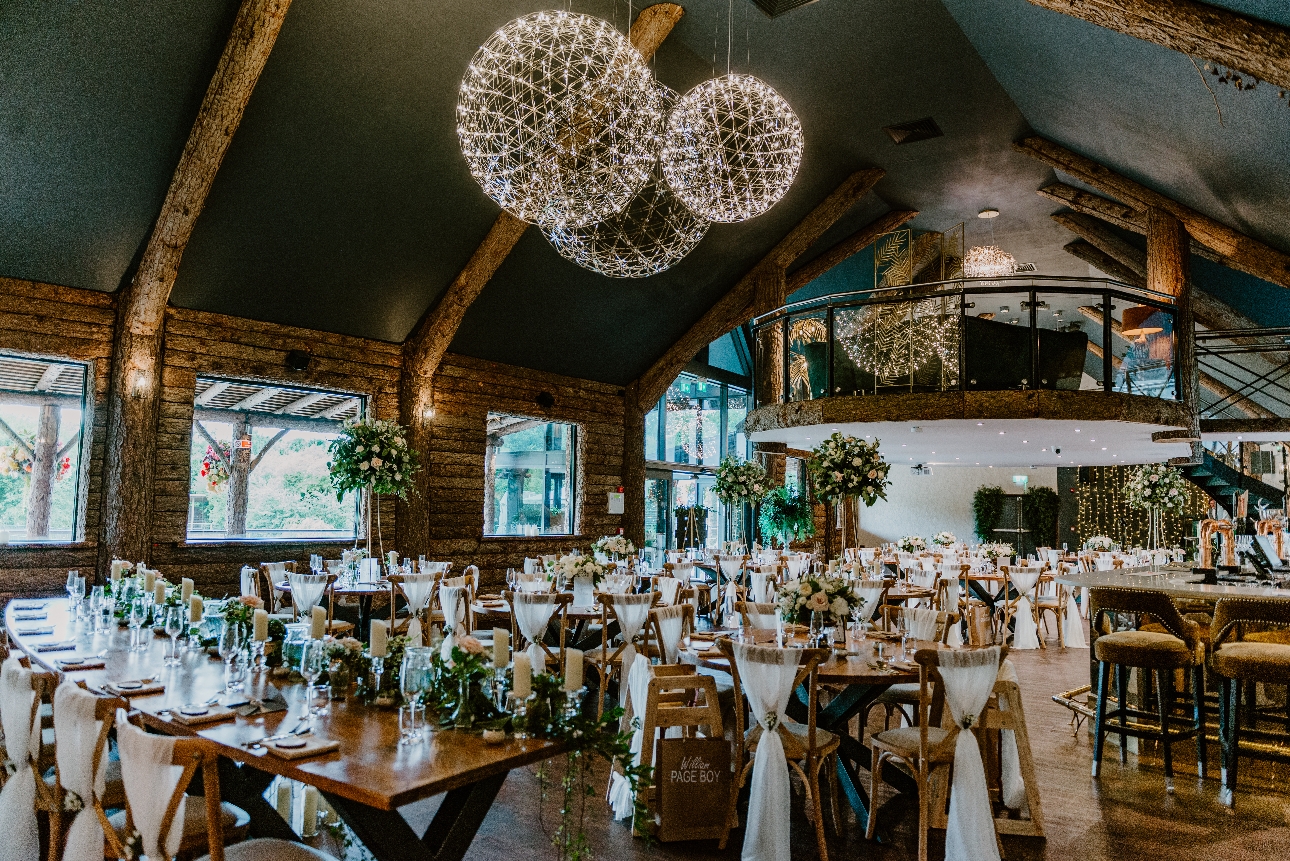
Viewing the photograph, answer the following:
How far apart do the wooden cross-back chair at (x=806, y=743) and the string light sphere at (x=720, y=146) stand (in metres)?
3.33

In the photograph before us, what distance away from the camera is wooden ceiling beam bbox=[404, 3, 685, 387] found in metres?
8.93

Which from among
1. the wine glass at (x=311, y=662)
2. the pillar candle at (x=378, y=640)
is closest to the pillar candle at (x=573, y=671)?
the pillar candle at (x=378, y=640)

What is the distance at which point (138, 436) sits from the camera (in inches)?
332

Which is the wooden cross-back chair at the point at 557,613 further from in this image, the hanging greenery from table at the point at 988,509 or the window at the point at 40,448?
the hanging greenery from table at the point at 988,509

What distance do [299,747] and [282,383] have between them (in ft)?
26.6

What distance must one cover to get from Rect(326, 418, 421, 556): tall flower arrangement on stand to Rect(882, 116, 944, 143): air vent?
772 centimetres

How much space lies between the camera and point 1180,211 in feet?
36.2

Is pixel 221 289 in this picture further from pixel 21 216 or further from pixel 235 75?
pixel 235 75

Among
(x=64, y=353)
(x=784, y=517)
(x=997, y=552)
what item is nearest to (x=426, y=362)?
(x=64, y=353)

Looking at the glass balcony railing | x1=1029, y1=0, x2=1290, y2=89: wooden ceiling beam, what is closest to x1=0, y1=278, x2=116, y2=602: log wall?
the glass balcony railing

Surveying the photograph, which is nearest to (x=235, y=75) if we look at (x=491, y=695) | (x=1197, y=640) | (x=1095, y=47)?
(x=491, y=695)

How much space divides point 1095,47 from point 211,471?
9906mm

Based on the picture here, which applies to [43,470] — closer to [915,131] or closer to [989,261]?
[915,131]

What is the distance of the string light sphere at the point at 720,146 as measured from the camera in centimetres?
575
